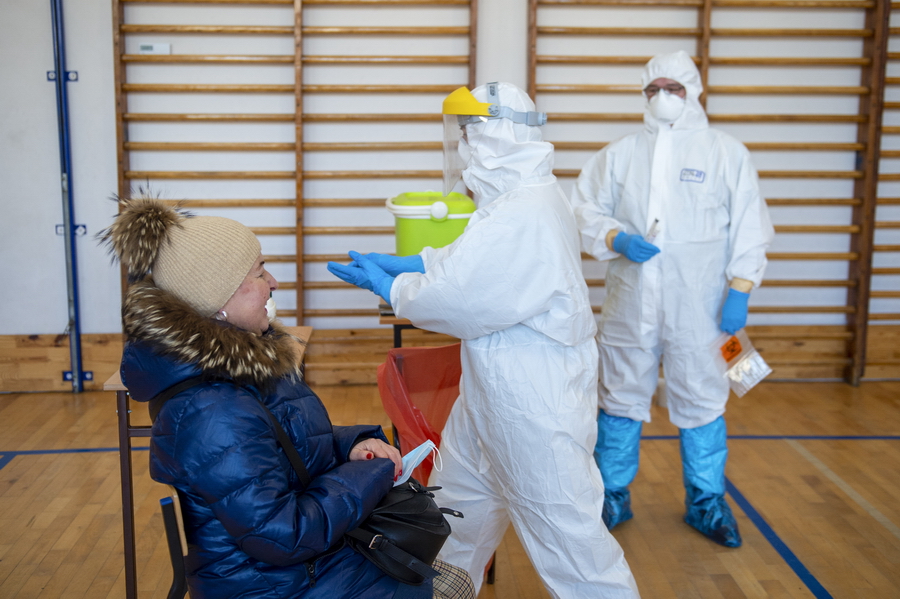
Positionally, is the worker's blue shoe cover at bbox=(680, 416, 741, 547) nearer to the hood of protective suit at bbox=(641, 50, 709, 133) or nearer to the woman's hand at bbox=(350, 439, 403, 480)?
the hood of protective suit at bbox=(641, 50, 709, 133)

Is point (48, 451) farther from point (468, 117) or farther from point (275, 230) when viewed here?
point (468, 117)

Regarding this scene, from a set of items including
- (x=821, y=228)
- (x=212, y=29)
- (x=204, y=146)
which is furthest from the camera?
(x=821, y=228)

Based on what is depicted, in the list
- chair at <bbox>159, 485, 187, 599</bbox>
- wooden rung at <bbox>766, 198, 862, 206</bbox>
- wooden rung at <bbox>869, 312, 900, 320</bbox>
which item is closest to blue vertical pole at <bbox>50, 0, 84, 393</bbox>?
chair at <bbox>159, 485, 187, 599</bbox>

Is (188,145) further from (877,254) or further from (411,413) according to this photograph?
(877,254)

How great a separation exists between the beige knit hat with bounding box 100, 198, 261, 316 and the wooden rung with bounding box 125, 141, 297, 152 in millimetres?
2593

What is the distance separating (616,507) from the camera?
8.47 ft

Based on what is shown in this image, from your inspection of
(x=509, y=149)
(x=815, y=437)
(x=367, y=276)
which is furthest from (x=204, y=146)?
(x=815, y=437)

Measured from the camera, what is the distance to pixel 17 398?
12.5ft

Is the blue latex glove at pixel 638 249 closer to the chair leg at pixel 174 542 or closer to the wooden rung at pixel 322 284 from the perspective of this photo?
the chair leg at pixel 174 542

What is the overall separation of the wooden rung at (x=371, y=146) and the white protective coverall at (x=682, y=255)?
150 centimetres

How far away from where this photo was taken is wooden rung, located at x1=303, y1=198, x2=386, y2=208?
12.8 feet

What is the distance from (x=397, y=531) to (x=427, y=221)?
142cm

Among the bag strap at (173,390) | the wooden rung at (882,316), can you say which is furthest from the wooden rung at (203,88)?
the wooden rung at (882,316)

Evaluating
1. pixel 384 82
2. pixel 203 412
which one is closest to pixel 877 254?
pixel 384 82
